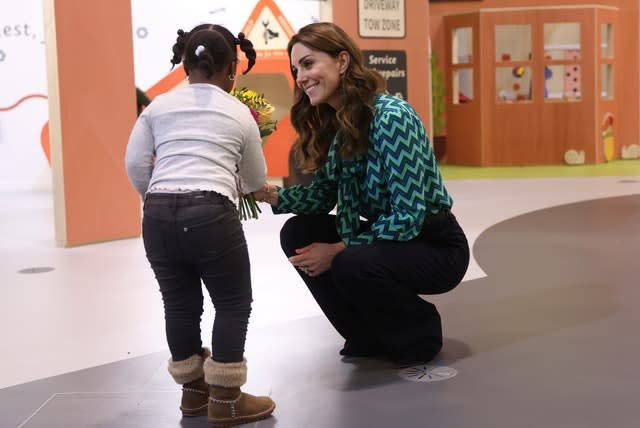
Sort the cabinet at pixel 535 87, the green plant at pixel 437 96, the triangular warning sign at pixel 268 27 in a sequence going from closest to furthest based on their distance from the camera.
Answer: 1. the triangular warning sign at pixel 268 27
2. the cabinet at pixel 535 87
3. the green plant at pixel 437 96

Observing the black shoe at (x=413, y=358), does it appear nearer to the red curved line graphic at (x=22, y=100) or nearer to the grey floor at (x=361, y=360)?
the grey floor at (x=361, y=360)

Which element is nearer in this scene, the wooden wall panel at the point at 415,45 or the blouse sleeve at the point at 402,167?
the blouse sleeve at the point at 402,167

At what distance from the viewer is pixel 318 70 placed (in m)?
2.54

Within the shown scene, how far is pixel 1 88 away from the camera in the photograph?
893cm

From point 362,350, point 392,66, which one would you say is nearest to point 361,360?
point 362,350

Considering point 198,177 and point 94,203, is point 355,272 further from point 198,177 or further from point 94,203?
point 94,203

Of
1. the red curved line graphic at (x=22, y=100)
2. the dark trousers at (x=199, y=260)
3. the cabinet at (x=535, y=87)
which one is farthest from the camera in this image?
the cabinet at (x=535, y=87)

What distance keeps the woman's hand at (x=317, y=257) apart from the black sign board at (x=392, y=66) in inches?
210

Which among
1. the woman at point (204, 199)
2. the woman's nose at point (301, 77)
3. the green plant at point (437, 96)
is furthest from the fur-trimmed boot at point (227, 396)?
the green plant at point (437, 96)

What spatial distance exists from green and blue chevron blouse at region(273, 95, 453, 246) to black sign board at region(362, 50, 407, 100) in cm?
520

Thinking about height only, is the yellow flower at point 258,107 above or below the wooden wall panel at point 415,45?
below

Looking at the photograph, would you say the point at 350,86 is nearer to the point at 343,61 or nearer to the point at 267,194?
the point at 343,61

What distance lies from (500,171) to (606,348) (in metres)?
6.72

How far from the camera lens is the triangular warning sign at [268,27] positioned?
8016 mm
